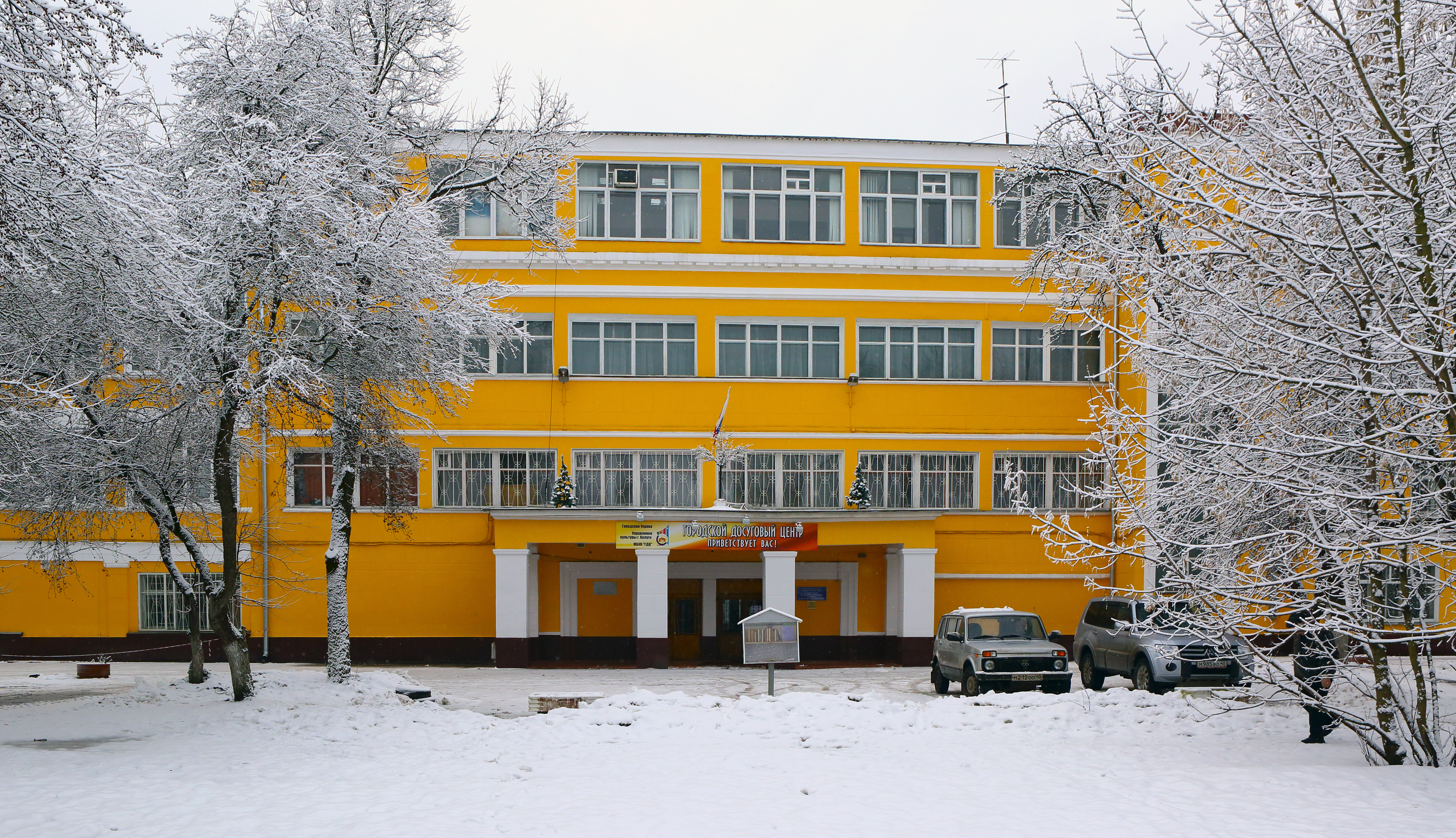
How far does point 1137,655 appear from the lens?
67.1 ft

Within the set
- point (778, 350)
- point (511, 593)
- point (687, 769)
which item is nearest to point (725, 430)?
point (778, 350)

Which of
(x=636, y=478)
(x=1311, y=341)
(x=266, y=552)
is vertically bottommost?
(x=266, y=552)

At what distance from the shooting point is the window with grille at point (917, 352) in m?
31.1

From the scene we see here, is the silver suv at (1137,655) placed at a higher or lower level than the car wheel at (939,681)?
higher

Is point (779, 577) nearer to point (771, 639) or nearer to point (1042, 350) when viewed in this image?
point (1042, 350)

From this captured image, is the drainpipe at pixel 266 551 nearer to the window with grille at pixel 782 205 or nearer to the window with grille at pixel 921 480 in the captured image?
the window with grille at pixel 782 205

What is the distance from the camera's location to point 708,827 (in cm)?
958

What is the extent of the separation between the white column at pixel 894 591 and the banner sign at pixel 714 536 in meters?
2.59

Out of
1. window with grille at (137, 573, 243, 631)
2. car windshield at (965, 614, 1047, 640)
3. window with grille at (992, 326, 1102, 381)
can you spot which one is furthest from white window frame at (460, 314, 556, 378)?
car windshield at (965, 614, 1047, 640)

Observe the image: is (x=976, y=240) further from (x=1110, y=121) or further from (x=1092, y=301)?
(x=1110, y=121)

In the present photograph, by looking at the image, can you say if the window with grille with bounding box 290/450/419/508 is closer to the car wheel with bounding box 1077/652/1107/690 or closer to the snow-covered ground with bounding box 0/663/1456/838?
the snow-covered ground with bounding box 0/663/1456/838

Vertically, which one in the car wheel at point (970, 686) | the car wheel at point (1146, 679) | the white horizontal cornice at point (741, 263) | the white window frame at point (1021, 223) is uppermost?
the white window frame at point (1021, 223)

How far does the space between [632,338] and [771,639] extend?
13.9 m

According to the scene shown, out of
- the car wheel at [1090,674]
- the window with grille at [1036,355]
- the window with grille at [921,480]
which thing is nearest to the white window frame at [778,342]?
the window with grille at [921,480]
